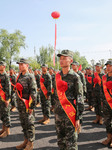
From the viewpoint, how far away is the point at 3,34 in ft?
143

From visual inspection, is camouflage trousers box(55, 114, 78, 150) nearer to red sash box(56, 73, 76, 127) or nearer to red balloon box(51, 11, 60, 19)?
red sash box(56, 73, 76, 127)

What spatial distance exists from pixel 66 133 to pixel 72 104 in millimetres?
532

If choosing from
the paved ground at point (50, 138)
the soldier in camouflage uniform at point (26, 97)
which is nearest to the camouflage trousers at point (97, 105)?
the paved ground at point (50, 138)

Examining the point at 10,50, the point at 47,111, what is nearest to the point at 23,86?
the point at 47,111

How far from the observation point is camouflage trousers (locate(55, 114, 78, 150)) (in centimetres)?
276

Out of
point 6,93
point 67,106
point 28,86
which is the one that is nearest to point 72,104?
point 67,106

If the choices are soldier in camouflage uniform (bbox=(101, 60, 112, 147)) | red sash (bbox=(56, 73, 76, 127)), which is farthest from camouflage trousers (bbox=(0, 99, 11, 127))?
soldier in camouflage uniform (bbox=(101, 60, 112, 147))

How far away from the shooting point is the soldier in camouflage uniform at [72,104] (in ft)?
9.03

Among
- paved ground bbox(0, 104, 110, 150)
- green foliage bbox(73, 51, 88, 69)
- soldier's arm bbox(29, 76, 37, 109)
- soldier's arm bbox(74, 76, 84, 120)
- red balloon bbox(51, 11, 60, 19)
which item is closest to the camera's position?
soldier's arm bbox(74, 76, 84, 120)

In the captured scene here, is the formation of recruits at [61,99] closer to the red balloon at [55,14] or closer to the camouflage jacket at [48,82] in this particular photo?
the camouflage jacket at [48,82]

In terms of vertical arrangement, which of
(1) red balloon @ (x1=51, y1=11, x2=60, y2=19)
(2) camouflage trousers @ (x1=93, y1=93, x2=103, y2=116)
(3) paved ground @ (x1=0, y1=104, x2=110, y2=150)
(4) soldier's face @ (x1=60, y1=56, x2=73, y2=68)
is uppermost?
(1) red balloon @ (x1=51, y1=11, x2=60, y2=19)

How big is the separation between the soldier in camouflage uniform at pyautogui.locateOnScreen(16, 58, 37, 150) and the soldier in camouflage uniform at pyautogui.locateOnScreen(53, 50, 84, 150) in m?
0.95

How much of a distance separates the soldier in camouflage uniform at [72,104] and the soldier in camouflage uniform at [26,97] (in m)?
0.95

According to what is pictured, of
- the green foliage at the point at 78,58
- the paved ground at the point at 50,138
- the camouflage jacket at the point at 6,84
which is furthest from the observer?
the green foliage at the point at 78,58
